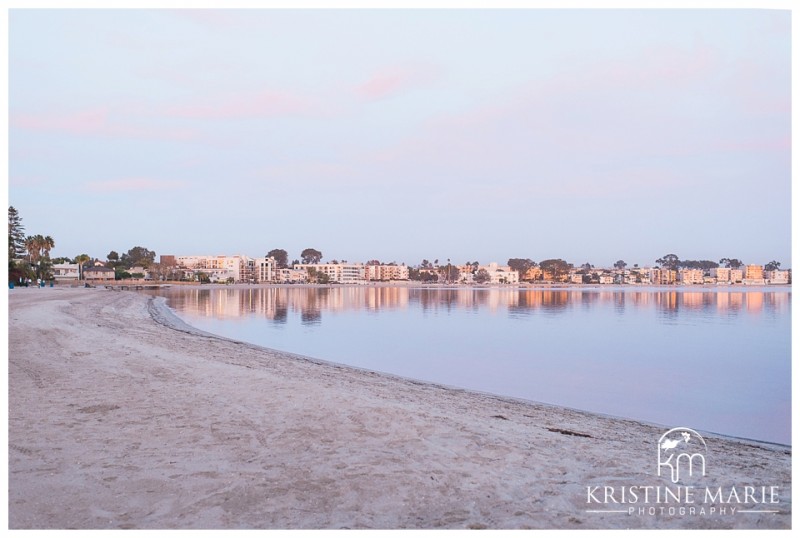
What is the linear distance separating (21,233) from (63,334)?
64727 mm

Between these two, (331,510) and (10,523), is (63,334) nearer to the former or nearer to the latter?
(10,523)

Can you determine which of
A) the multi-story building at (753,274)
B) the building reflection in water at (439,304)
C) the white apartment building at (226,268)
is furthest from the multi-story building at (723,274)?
the white apartment building at (226,268)

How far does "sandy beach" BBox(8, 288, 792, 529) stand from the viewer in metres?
4.02

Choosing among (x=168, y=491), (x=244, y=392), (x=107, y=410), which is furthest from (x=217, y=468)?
(x=244, y=392)

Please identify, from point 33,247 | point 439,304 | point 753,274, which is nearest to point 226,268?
point 33,247

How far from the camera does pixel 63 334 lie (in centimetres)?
1473

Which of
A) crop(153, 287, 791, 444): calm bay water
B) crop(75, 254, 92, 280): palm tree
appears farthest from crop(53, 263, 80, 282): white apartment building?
crop(153, 287, 791, 444): calm bay water

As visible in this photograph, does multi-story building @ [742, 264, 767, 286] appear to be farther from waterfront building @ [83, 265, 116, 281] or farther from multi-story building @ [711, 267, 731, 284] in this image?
waterfront building @ [83, 265, 116, 281]

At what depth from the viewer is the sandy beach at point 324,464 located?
13.2 ft

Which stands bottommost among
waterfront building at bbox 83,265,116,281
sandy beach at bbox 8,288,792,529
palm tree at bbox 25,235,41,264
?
sandy beach at bbox 8,288,792,529

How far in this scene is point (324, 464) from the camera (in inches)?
198

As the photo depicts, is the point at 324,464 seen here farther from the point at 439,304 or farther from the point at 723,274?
the point at 723,274

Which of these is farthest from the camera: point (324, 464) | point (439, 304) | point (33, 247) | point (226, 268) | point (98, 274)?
point (226, 268)

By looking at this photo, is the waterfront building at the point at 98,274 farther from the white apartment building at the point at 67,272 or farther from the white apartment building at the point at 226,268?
the white apartment building at the point at 226,268
